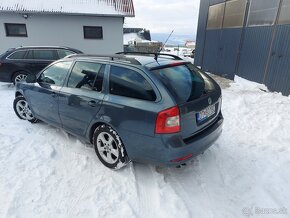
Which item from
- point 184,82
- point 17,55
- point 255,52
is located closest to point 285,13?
point 255,52

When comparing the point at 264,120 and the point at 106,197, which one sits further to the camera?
the point at 264,120

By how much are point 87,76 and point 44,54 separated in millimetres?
5730

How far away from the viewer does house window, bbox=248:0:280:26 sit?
7.38 m

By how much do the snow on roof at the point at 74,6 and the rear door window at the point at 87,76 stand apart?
9849 mm

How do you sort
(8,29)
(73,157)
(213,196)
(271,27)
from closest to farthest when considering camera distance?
(213,196), (73,157), (271,27), (8,29)

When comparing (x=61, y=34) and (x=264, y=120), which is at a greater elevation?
(x=61, y=34)

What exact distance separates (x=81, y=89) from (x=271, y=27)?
24.2ft

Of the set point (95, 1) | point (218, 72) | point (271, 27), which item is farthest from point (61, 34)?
point (271, 27)

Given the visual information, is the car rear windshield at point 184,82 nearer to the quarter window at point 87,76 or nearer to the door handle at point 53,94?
the quarter window at point 87,76

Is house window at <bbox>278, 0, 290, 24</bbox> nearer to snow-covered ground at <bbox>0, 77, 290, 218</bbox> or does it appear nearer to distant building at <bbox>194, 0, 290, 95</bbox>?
distant building at <bbox>194, 0, 290, 95</bbox>

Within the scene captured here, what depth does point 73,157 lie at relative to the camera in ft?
11.0

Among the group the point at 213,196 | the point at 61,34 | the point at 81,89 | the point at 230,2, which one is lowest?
the point at 213,196

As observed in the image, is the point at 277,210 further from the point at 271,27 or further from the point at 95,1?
the point at 95,1

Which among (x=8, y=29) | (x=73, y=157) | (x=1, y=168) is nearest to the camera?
(x=1, y=168)
